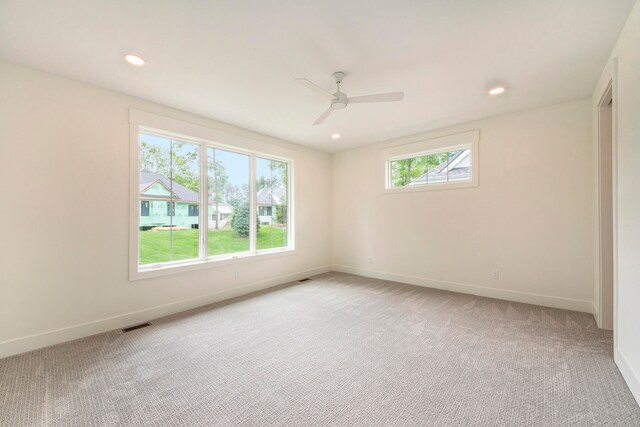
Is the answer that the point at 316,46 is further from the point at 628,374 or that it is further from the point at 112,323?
the point at 112,323

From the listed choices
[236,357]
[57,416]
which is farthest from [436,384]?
[57,416]

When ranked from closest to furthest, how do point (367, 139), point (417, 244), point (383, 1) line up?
point (383, 1), point (417, 244), point (367, 139)

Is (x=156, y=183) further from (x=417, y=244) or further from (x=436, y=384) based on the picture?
(x=417, y=244)

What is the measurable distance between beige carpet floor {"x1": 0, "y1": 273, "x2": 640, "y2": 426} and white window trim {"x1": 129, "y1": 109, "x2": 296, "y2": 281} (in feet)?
2.35

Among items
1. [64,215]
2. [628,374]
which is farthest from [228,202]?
[628,374]

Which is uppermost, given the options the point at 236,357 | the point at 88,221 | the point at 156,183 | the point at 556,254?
the point at 156,183

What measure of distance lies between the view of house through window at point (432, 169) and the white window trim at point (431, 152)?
2.7 inches

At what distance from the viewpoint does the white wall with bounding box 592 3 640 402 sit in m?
1.77

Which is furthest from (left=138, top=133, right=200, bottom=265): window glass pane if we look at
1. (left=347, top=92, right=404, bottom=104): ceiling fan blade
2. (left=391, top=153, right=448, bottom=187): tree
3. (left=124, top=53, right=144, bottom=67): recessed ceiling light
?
(left=391, top=153, right=448, bottom=187): tree

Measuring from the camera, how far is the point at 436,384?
6.36ft

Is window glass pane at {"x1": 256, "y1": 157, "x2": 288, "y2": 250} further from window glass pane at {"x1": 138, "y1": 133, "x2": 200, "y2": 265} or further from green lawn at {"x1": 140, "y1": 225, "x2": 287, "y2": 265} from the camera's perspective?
window glass pane at {"x1": 138, "y1": 133, "x2": 200, "y2": 265}

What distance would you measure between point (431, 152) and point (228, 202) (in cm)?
354

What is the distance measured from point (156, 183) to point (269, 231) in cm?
202

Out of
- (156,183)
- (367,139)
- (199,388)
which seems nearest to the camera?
(199,388)
